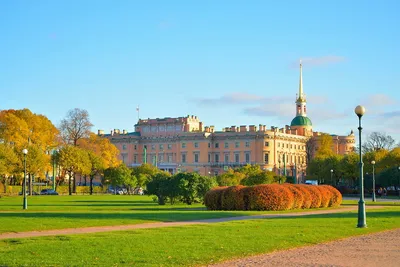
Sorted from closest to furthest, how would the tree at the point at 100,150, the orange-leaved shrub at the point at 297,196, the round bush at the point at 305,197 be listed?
the orange-leaved shrub at the point at 297,196 < the round bush at the point at 305,197 < the tree at the point at 100,150

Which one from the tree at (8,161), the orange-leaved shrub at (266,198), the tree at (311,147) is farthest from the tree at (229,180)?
the tree at (311,147)

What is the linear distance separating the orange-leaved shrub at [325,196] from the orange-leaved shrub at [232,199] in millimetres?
7388

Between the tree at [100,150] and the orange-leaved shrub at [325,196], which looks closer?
the orange-leaved shrub at [325,196]

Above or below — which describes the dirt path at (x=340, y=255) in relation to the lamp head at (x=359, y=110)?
below

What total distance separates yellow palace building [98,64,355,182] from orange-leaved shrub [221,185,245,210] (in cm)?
9769

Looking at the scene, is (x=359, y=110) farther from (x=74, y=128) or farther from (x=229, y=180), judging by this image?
(x=74, y=128)

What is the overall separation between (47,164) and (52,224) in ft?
189

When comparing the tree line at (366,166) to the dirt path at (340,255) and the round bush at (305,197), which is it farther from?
the dirt path at (340,255)

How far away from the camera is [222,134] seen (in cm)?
14412

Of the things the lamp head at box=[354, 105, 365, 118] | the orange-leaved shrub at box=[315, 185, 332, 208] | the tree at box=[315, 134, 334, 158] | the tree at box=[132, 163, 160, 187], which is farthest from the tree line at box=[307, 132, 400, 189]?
the lamp head at box=[354, 105, 365, 118]

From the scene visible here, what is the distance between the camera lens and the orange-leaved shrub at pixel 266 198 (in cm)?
3762

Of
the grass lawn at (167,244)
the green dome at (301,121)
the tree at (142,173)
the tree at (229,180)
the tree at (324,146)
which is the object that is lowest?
the grass lawn at (167,244)

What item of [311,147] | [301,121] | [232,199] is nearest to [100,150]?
[311,147]

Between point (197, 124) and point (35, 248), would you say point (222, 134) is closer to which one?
point (197, 124)
